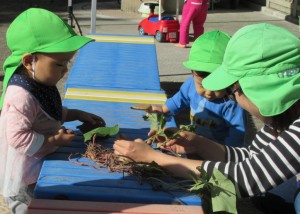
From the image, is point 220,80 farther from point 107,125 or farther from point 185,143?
point 107,125

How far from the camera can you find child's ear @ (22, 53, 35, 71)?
263 centimetres

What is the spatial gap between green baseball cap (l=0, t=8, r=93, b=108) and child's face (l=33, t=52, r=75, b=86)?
2.3 inches

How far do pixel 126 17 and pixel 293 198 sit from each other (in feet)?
35.1

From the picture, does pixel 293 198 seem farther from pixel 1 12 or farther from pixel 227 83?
pixel 1 12

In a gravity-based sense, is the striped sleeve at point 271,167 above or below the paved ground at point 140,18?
above

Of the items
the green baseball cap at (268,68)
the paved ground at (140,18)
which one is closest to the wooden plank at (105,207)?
the green baseball cap at (268,68)

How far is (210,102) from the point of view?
352 centimetres

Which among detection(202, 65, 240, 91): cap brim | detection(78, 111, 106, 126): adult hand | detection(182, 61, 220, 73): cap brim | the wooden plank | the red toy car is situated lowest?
the red toy car

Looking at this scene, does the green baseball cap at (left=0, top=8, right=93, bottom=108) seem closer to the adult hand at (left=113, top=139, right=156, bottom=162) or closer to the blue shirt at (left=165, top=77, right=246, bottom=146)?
the adult hand at (left=113, top=139, right=156, bottom=162)

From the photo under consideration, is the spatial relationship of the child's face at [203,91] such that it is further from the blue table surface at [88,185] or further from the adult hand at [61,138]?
the adult hand at [61,138]

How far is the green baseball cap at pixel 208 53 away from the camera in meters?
3.26

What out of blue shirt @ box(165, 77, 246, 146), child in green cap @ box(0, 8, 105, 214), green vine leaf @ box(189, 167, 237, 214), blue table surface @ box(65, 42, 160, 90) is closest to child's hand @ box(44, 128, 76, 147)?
child in green cap @ box(0, 8, 105, 214)

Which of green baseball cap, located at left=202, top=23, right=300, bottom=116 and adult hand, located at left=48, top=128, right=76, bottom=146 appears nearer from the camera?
green baseball cap, located at left=202, top=23, right=300, bottom=116

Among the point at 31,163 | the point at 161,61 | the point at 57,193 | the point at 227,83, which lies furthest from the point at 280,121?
the point at 161,61
